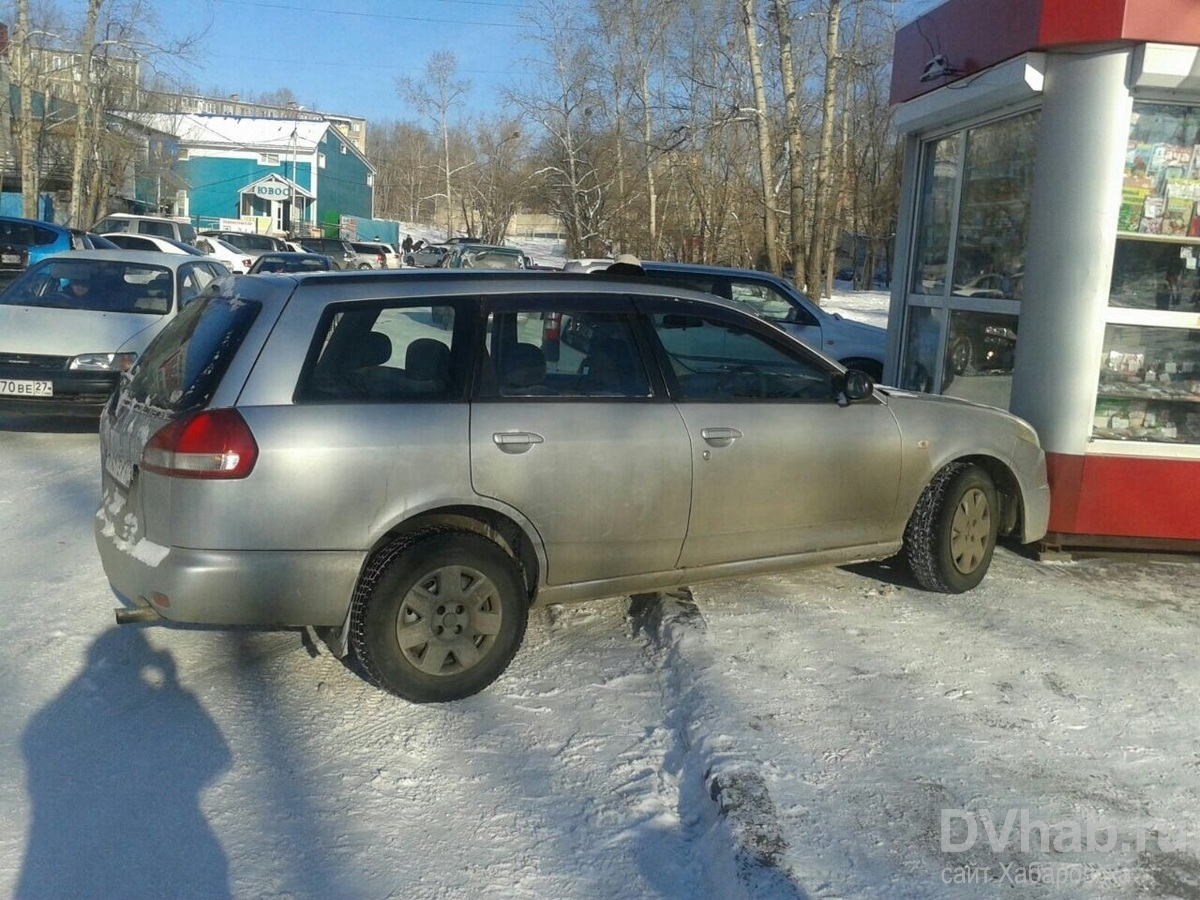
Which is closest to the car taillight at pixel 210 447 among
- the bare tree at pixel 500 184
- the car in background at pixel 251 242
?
the car in background at pixel 251 242

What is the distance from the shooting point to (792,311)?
11.7m

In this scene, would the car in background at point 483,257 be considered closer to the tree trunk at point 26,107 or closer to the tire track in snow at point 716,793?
the tree trunk at point 26,107

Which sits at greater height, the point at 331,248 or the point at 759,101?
the point at 759,101

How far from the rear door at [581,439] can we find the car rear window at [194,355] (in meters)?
0.97

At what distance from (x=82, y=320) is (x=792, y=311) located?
275 inches

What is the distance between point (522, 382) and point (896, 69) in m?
5.48

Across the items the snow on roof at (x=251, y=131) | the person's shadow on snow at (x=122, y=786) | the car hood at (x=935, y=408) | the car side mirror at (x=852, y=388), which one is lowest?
the person's shadow on snow at (x=122, y=786)

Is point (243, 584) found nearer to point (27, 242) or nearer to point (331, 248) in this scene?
point (27, 242)

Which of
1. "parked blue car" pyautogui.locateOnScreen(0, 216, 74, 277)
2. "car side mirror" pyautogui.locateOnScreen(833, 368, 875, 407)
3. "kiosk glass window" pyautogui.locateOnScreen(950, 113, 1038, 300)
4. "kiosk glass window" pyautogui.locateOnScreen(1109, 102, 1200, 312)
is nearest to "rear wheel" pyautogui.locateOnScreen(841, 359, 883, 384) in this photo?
"kiosk glass window" pyautogui.locateOnScreen(950, 113, 1038, 300)

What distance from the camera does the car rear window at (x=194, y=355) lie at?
409 cm

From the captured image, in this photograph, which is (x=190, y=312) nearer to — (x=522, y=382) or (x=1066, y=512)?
(x=522, y=382)

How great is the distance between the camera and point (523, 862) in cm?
329

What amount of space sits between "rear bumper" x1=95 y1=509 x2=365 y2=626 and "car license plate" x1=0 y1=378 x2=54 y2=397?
5.23 meters

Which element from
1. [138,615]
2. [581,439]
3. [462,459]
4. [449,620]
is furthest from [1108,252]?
[138,615]
